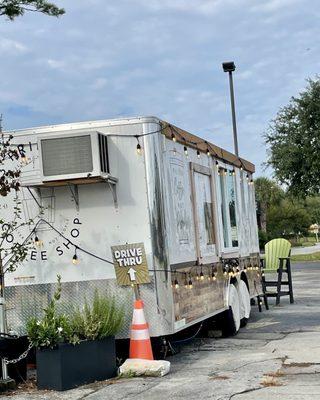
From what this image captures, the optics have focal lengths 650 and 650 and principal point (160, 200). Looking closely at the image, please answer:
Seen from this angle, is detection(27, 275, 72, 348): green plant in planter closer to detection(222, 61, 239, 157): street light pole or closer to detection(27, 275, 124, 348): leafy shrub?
detection(27, 275, 124, 348): leafy shrub

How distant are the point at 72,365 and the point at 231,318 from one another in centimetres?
390

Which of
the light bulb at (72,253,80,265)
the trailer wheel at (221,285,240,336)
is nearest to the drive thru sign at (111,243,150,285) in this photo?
the light bulb at (72,253,80,265)

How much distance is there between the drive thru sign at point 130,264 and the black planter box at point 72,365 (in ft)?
2.43

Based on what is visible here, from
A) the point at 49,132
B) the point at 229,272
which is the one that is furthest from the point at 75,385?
the point at 229,272

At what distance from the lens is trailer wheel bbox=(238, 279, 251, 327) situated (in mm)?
10906

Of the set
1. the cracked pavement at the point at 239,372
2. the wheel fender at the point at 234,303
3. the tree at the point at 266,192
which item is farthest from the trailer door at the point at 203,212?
the tree at the point at 266,192

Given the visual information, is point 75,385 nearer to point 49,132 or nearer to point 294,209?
point 49,132

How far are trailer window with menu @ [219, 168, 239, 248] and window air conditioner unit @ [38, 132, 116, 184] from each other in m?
3.27

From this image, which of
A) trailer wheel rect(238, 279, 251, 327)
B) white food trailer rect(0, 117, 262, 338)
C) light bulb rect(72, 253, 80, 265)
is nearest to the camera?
white food trailer rect(0, 117, 262, 338)

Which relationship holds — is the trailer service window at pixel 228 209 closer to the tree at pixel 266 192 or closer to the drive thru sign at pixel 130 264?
the drive thru sign at pixel 130 264

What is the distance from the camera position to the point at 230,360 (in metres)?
8.08

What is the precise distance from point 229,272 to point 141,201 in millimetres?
3217

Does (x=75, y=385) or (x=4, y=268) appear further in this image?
(x=4, y=268)

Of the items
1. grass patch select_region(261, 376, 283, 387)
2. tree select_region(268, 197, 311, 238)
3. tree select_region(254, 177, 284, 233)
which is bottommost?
grass patch select_region(261, 376, 283, 387)
